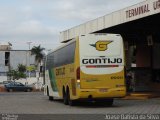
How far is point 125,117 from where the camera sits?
704 inches

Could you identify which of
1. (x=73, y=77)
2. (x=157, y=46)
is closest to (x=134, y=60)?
(x=157, y=46)

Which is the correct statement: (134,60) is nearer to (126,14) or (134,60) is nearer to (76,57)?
(126,14)

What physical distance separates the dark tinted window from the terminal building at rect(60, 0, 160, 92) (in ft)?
16.6

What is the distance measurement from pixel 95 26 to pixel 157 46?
4.95 m

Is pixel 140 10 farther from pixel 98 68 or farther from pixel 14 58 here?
pixel 14 58

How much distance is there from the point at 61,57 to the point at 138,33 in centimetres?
1371

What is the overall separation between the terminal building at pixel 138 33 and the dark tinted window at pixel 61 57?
16.6ft

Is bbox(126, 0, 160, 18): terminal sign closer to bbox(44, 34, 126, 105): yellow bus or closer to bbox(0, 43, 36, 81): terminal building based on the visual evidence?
bbox(44, 34, 126, 105): yellow bus

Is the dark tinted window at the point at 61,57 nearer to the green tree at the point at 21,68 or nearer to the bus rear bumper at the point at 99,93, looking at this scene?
the bus rear bumper at the point at 99,93

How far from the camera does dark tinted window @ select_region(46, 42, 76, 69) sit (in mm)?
25562

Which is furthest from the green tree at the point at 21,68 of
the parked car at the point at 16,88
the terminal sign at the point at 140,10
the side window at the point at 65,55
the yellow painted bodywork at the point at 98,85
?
the yellow painted bodywork at the point at 98,85

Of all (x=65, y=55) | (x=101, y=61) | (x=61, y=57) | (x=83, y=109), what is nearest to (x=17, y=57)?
(x=61, y=57)

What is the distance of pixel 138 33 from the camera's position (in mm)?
40938

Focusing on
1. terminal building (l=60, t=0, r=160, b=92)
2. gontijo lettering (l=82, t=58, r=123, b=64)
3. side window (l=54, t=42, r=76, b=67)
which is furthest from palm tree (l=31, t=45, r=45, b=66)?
gontijo lettering (l=82, t=58, r=123, b=64)
